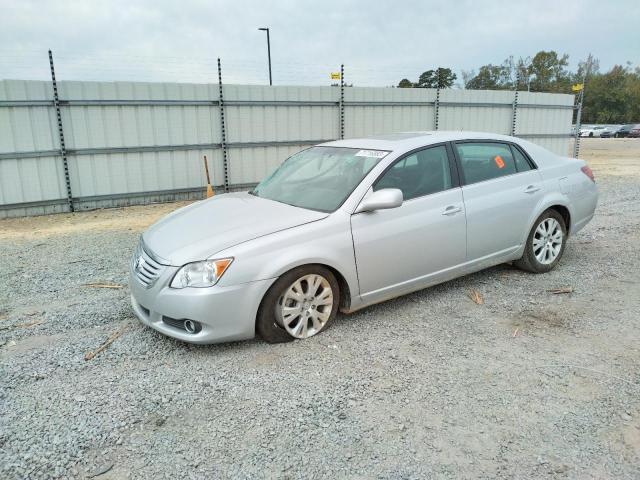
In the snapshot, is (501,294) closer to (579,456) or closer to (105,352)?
(579,456)

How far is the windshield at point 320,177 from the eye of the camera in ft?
13.7

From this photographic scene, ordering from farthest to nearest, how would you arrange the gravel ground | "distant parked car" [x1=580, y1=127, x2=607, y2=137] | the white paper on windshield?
"distant parked car" [x1=580, y1=127, x2=607, y2=137] → the white paper on windshield → the gravel ground

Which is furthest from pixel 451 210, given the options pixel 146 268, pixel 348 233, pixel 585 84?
pixel 585 84

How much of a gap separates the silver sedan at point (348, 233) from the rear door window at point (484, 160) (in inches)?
0.5

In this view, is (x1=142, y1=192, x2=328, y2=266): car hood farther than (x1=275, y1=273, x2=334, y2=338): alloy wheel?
No

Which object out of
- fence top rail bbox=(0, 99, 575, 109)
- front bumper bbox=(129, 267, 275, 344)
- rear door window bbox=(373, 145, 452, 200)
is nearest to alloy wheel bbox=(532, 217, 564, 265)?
rear door window bbox=(373, 145, 452, 200)

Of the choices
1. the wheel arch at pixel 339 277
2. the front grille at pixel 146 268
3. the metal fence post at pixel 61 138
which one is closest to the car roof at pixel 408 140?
the wheel arch at pixel 339 277

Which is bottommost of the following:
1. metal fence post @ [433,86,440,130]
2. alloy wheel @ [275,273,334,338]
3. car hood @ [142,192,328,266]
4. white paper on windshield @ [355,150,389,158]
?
alloy wheel @ [275,273,334,338]

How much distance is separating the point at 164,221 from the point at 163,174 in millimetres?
6386

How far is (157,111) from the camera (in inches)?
400

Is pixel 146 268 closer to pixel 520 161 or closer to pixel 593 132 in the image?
pixel 520 161

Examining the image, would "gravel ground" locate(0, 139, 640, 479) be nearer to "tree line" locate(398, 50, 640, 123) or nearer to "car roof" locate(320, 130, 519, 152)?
"car roof" locate(320, 130, 519, 152)

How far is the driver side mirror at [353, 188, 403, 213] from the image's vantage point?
3904mm

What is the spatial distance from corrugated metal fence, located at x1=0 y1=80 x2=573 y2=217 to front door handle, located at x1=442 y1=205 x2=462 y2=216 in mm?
7363
